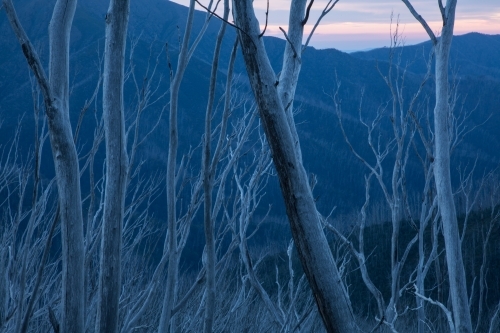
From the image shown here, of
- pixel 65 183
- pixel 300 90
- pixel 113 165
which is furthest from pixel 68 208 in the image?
pixel 300 90

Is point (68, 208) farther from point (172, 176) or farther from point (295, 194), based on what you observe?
point (295, 194)

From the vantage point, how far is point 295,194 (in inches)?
51.1

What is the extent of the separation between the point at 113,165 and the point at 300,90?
4502 cm

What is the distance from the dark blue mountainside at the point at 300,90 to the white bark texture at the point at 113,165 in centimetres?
2459

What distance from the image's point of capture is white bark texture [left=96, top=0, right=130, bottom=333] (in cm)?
171

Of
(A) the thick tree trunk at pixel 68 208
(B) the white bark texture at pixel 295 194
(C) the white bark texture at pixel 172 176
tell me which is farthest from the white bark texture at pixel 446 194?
(A) the thick tree trunk at pixel 68 208

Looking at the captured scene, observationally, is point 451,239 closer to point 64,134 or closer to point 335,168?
point 64,134

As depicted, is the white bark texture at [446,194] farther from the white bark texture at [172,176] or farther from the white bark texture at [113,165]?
the white bark texture at [113,165]

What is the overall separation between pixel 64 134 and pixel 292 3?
0.83 m

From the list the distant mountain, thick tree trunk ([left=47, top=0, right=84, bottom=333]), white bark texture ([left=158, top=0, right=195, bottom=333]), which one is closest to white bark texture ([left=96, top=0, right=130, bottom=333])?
thick tree trunk ([left=47, top=0, right=84, bottom=333])

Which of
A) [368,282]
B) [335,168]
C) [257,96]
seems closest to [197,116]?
[335,168]

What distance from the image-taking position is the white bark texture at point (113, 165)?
1.71 m

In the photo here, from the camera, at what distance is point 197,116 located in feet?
114

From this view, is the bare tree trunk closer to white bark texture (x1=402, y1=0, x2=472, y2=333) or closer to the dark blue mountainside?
white bark texture (x1=402, y1=0, x2=472, y2=333)
